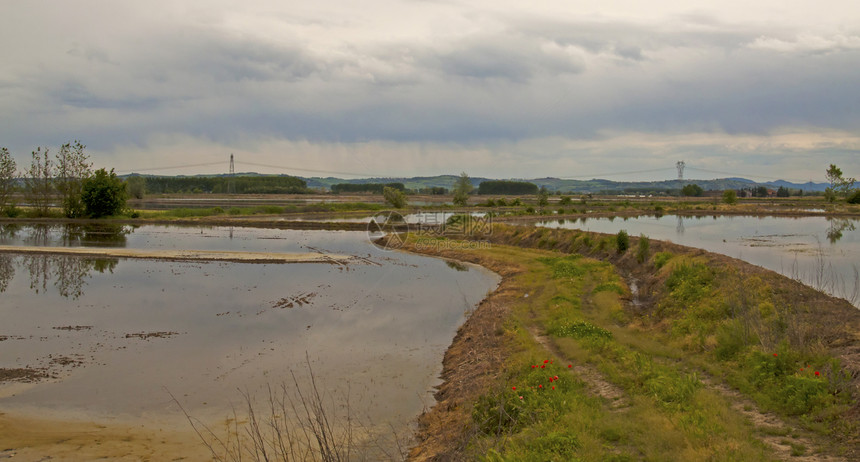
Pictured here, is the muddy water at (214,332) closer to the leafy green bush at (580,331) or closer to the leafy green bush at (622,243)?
the leafy green bush at (580,331)

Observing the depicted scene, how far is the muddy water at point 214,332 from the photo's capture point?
1141 centimetres

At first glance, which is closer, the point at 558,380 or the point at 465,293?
the point at 558,380

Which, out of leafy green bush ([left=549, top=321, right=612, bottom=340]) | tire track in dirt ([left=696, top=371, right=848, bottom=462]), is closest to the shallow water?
leafy green bush ([left=549, top=321, right=612, bottom=340])

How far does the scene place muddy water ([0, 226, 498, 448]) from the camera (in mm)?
11406

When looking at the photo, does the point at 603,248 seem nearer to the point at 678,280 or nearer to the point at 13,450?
the point at 678,280

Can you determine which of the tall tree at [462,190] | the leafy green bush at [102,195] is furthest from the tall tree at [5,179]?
the tall tree at [462,190]

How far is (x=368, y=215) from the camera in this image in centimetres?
7525

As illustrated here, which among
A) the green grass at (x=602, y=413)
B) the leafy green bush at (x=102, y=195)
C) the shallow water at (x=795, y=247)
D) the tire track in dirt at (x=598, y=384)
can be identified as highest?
the leafy green bush at (x=102, y=195)

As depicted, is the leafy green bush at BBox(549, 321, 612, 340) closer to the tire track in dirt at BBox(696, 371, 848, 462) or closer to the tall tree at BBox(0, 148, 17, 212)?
the tire track in dirt at BBox(696, 371, 848, 462)

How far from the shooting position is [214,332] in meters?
16.4

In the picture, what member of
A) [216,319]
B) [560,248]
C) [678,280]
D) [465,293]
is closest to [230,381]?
[216,319]

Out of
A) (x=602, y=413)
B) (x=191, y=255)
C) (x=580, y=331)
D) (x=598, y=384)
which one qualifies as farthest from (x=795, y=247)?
(x=191, y=255)

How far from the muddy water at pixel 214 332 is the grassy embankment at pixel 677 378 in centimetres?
221

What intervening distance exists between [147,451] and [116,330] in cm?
876
